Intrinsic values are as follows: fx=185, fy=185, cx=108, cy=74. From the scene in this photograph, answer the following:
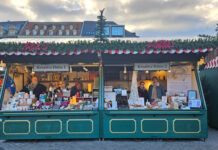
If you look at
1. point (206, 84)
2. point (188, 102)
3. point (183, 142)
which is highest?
point (206, 84)

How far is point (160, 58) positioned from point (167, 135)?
259 centimetres

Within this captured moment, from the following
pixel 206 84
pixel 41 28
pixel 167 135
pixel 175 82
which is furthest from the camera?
pixel 41 28

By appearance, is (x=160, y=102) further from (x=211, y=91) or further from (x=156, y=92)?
(x=211, y=91)

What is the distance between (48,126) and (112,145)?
2161mm

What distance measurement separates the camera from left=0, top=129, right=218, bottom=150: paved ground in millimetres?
5512

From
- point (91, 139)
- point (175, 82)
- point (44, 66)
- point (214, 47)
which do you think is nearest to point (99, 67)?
point (44, 66)

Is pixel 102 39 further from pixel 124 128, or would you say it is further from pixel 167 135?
pixel 167 135

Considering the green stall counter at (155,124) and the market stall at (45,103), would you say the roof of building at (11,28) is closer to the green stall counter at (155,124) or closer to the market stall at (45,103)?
the market stall at (45,103)

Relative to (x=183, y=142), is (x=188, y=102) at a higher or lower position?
higher

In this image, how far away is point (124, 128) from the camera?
6.04m

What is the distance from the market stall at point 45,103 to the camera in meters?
6.02

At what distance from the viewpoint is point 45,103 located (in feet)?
21.8

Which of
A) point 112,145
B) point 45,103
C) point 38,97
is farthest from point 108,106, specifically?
point 38,97

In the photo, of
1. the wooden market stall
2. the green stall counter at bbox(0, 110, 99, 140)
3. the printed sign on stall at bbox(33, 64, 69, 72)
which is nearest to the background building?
the printed sign on stall at bbox(33, 64, 69, 72)
